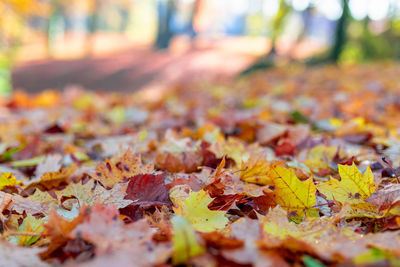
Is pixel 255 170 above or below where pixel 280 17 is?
below

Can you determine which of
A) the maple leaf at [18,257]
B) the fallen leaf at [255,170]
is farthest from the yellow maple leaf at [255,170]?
the maple leaf at [18,257]

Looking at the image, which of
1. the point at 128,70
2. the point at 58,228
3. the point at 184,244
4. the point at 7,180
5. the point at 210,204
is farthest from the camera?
the point at 128,70

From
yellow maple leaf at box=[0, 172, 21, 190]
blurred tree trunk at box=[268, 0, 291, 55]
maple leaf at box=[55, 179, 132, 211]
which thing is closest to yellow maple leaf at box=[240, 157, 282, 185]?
maple leaf at box=[55, 179, 132, 211]

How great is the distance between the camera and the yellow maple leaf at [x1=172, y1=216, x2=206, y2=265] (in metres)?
0.59

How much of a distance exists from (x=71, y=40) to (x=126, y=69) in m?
16.6

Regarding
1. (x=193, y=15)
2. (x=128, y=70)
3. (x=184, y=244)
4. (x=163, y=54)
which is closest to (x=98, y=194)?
(x=184, y=244)

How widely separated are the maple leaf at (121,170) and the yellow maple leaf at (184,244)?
0.48 m

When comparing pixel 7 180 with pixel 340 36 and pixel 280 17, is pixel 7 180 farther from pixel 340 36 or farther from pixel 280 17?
pixel 280 17

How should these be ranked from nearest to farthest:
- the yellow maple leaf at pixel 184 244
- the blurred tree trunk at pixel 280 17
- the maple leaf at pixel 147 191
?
the yellow maple leaf at pixel 184 244 < the maple leaf at pixel 147 191 < the blurred tree trunk at pixel 280 17

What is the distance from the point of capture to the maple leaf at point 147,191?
3.07 feet

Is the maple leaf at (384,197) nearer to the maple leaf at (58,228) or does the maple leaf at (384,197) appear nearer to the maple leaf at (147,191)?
the maple leaf at (147,191)

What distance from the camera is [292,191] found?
90cm

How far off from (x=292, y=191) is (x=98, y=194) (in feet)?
1.73

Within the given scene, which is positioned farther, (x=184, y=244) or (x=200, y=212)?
(x=200, y=212)
